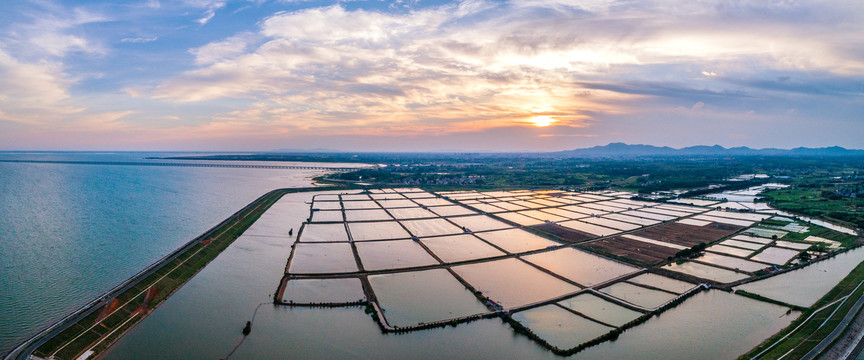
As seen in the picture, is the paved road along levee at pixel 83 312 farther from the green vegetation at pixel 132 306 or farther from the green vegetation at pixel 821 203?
the green vegetation at pixel 821 203

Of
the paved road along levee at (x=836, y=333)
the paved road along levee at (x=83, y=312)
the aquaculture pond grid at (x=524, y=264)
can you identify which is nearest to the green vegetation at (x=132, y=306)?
the paved road along levee at (x=83, y=312)

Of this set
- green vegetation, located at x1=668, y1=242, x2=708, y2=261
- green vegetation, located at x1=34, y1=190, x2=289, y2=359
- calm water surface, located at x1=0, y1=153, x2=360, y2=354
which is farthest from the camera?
green vegetation, located at x1=668, y1=242, x2=708, y2=261

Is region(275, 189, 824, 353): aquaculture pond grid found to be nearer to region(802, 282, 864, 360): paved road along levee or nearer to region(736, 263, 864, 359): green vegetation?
region(736, 263, 864, 359): green vegetation

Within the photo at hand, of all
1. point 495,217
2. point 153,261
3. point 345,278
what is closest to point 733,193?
point 495,217

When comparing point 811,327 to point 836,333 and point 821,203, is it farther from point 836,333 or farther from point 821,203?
point 821,203

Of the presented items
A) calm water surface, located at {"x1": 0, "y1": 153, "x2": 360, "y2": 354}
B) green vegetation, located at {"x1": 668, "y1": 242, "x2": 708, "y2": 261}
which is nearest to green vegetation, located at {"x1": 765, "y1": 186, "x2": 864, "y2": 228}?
green vegetation, located at {"x1": 668, "y1": 242, "x2": 708, "y2": 261}

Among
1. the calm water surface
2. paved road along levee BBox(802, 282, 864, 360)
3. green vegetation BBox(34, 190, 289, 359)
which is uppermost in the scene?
the calm water surface
